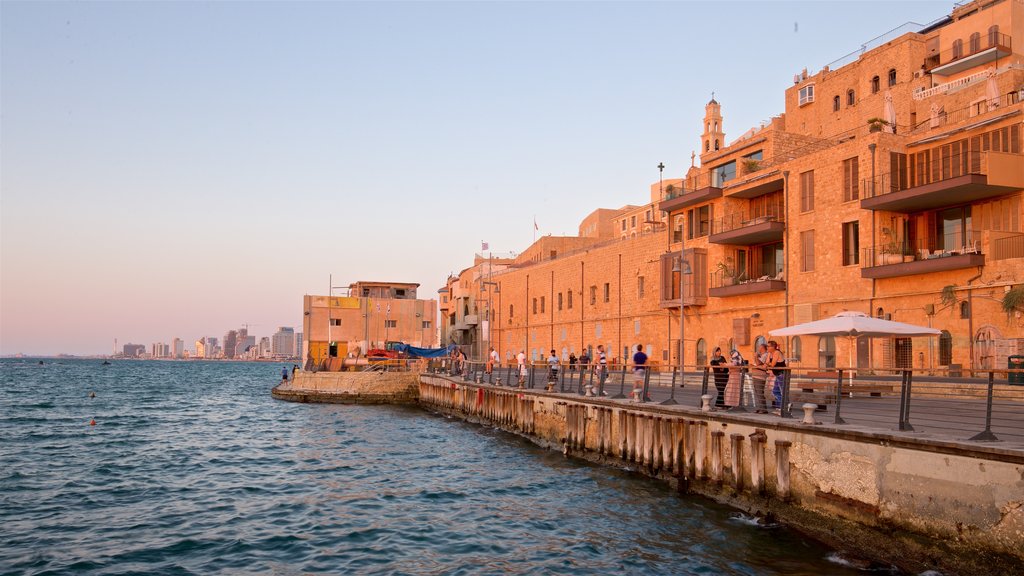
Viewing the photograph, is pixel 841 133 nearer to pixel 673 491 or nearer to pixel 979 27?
pixel 979 27

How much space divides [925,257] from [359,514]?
81.2 ft

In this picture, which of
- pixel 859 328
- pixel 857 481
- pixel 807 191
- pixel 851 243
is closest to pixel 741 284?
pixel 807 191

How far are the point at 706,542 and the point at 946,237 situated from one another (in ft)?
76.4

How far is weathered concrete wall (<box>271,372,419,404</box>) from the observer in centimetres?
5166

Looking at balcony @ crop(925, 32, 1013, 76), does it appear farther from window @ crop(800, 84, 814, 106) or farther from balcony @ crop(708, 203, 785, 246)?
balcony @ crop(708, 203, 785, 246)

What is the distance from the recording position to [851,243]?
3356 cm

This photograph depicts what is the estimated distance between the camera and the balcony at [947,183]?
2786 centimetres

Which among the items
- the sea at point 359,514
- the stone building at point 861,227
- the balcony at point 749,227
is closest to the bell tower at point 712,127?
the stone building at point 861,227

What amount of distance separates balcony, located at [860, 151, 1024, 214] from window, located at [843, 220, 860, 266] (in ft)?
5.32

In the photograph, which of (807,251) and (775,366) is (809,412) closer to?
(775,366)

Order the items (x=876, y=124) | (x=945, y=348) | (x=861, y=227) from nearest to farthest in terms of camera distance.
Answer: (x=945, y=348) → (x=861, y=227) → (x=876, y=124)

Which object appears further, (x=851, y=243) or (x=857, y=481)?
(x=851, y=243)

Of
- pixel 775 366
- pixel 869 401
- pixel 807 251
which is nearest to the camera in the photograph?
pixel 775 366

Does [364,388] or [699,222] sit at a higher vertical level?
[699,222]
